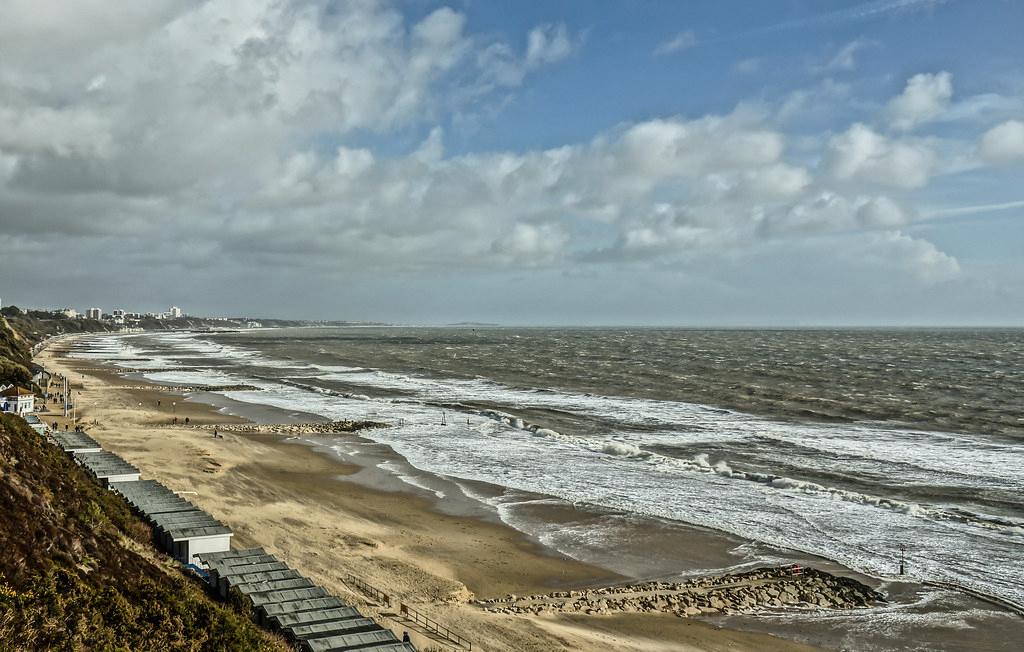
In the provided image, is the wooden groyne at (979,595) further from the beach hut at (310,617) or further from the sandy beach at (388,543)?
the beach hut at (310,617)

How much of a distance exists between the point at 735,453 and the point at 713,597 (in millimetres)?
23427

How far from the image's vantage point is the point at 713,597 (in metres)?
23.3

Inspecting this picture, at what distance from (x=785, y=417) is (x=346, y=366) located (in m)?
78.0

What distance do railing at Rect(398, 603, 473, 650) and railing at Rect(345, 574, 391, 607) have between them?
63 cm

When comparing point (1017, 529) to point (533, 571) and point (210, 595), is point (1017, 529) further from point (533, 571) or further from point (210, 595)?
point (210, 595)

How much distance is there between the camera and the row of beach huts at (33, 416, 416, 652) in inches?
640

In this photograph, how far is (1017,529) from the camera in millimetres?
29828

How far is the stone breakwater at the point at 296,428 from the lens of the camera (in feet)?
176

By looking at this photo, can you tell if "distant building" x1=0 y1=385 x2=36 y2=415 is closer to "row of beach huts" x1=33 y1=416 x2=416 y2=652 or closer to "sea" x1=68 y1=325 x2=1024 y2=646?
"sea" x1=68 y1=325 x2=1024 y2=646

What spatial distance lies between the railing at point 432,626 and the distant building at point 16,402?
38.0 meters

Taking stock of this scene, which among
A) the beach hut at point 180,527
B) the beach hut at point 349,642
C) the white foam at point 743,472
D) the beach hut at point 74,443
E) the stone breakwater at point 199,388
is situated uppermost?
the beach hut at point 74,443

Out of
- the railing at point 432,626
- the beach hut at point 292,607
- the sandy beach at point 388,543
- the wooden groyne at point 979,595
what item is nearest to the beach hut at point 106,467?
the sandy beach at point 388,543

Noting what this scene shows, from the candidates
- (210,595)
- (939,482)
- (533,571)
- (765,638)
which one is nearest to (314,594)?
(210,595)

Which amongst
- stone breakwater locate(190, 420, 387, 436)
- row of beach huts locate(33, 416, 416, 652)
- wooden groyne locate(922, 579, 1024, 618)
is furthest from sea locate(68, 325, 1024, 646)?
row of beach huts locate(33, 416, 416, 652)
